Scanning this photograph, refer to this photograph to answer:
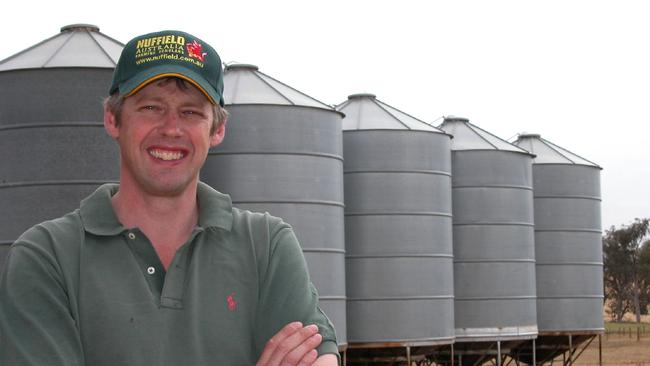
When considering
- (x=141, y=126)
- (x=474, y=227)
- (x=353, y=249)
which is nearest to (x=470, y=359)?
(x=474, y=227)

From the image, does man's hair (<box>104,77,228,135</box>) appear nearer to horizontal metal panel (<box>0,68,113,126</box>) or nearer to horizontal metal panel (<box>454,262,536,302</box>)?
horizontal metal panel (<box>0,68,113,126</box>)

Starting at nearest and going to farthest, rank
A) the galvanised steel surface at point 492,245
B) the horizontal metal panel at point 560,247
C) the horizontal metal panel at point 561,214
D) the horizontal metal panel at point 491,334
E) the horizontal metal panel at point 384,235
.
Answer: the horizontal metal panel at point 384,235, the horizontal metal panel at point 491,334, the galvanised steel surface at point 492,245, the horizontal metal panel at point 560,247, the horizontal metal panel at point 561,214

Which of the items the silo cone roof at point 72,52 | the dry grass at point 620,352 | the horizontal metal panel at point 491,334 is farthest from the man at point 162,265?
the dry grass at point 620,352

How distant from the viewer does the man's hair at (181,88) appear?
7.94ft

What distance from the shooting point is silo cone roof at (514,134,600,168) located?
2686 cm

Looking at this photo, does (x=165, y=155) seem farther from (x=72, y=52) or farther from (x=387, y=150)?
(x=387, y=150)

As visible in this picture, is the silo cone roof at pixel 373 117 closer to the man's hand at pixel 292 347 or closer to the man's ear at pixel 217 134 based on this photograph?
the man's ear at pixel 217 134

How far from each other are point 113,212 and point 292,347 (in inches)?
21.5

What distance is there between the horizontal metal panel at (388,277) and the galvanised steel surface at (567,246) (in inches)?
279

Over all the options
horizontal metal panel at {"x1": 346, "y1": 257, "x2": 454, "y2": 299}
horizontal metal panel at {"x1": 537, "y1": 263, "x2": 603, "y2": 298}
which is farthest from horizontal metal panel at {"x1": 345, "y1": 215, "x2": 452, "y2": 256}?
horizontal metal panel at {"x1": 537, "y1": 263, "x2": 603, "y2": 298}

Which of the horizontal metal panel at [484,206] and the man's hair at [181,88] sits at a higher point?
the horizontal metal panel at [484,206]

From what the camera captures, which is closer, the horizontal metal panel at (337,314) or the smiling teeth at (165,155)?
the smiling teeth at (165,155)

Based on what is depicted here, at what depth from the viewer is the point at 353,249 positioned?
1969cm

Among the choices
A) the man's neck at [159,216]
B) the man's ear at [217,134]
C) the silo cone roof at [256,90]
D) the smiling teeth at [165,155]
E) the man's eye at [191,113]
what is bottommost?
the man's neck at [159,216]
